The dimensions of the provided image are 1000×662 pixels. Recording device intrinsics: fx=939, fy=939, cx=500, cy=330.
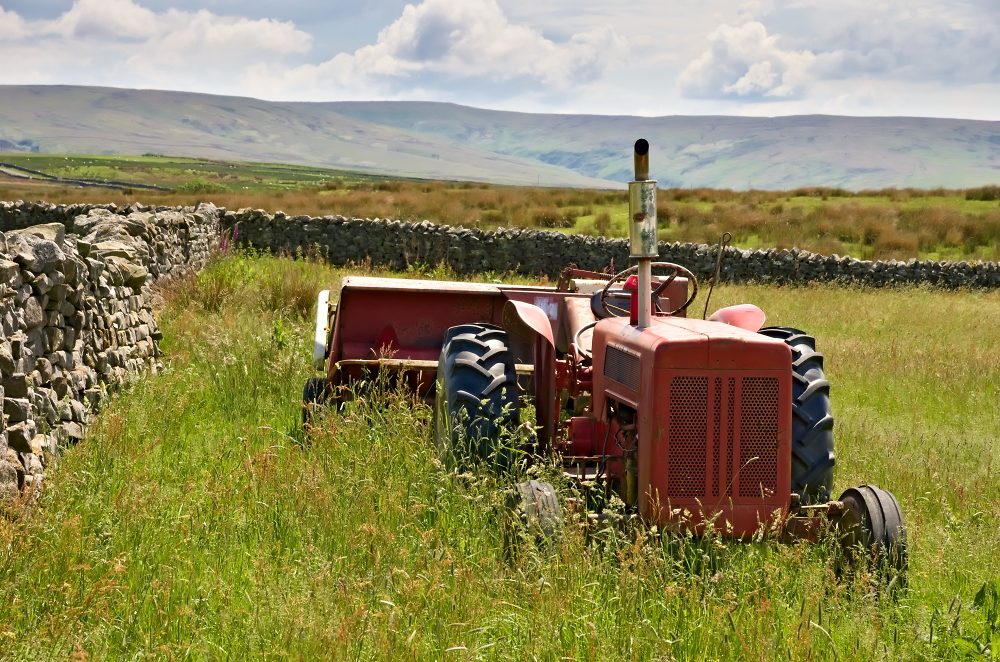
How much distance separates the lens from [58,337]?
5891mm

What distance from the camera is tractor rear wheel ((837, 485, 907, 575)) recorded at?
13.2 ft

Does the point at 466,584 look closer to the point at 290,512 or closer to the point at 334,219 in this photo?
the point at 290,512

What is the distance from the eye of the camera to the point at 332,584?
373 cm

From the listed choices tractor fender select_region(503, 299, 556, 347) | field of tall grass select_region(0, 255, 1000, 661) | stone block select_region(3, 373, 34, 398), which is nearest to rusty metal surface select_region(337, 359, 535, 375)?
field of tall grass select_region(0, 255, 1000, 661)

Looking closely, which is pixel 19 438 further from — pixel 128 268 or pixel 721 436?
pixel 128 268

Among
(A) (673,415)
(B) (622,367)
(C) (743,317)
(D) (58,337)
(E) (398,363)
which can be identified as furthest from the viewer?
(E) (398,363)

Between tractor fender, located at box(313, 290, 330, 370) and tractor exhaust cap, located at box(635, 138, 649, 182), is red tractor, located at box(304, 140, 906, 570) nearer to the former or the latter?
tractor exhaust cap, located at box(635, 138, 649, 182)

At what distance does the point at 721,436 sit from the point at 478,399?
1.31 meters

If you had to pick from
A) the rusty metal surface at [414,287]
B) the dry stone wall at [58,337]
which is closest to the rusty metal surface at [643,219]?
the dry stone wall at [58,337]

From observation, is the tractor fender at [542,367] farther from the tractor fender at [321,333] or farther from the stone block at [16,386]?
the stone block at [16,386]

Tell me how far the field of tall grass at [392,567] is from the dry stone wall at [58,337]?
0.65ft

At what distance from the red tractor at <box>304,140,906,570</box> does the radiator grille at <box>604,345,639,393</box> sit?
1 centimetres

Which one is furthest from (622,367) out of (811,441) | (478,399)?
(811,441)

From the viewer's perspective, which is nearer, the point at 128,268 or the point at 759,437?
the point at 759,437
